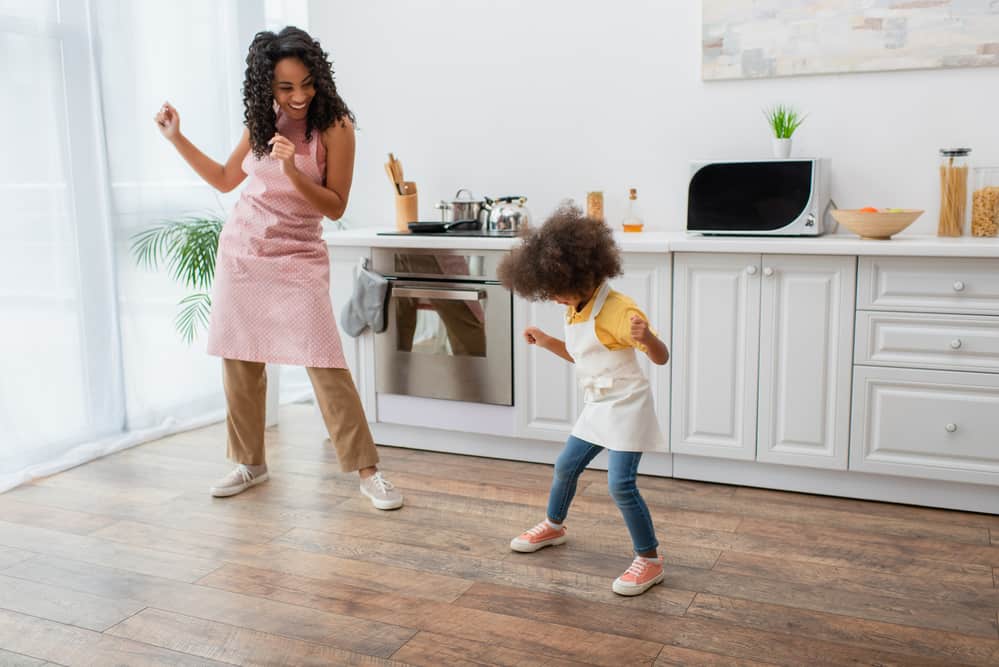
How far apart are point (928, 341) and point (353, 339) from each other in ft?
6.45

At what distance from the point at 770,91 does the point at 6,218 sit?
8.59ft

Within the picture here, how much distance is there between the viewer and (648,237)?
3.24 meters

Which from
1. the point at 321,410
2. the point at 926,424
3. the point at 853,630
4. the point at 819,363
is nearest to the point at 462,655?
the point at 853,630

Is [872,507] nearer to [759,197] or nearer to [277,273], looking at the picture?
[759,197]

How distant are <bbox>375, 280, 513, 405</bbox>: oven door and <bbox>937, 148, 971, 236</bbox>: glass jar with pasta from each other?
4.67ft

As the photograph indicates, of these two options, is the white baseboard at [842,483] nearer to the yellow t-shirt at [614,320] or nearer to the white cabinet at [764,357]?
the white cabinet at [764,357]

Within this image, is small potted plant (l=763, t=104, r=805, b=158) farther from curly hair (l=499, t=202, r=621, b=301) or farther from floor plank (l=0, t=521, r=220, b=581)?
floor plank (l=0, t=521, r=220, b=581)

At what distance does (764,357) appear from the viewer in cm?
296

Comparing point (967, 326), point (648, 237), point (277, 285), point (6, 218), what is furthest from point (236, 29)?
point (967, 326)

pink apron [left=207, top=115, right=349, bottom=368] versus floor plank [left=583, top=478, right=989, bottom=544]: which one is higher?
pink apron [left=207, top=115, right=349, bottom=368]

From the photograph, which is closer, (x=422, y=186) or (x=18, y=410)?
(x=18, y=410)

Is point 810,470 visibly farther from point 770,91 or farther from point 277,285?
point 277,285

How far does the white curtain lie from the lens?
10.5 ft

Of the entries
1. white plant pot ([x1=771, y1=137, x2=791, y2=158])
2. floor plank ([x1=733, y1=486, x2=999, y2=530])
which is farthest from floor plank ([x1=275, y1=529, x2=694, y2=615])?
white plant pot ([x1=771, y1=137, x2=791, y2=158])
